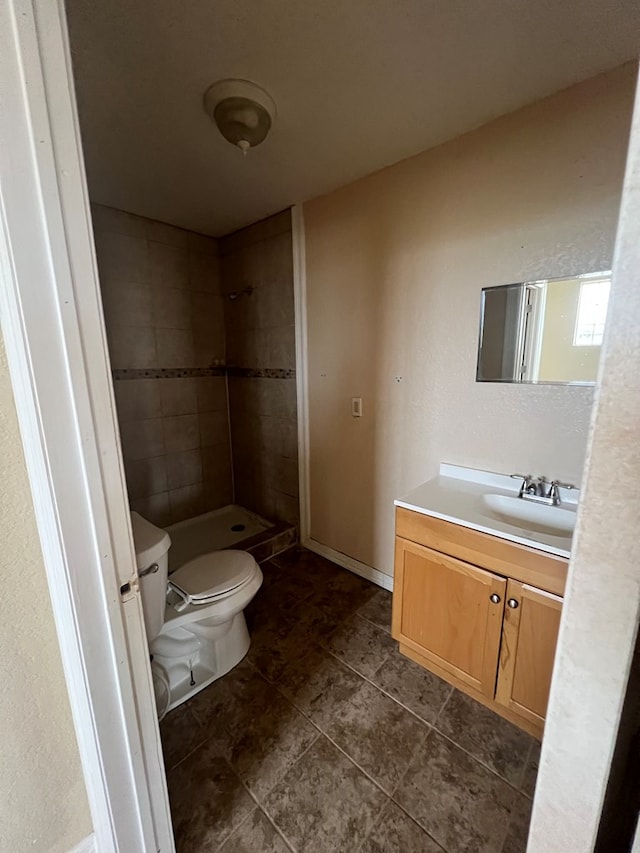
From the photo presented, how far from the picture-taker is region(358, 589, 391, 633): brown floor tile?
1.85 metres

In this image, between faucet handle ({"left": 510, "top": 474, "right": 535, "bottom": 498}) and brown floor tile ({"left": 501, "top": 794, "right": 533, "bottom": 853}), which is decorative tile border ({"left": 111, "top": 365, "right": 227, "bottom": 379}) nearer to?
faucet handle ({"left": 510, "top": 474, "right": 535, "bottom": 498})

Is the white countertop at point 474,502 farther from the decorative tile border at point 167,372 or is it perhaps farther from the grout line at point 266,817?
the decorative tile border at point 167,372

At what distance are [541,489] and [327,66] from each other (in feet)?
5.60

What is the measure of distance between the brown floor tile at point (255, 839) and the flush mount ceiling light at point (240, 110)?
2298 mm

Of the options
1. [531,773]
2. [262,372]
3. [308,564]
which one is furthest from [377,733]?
[262,372]

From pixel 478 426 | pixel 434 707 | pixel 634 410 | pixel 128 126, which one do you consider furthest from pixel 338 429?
pixel 634 410

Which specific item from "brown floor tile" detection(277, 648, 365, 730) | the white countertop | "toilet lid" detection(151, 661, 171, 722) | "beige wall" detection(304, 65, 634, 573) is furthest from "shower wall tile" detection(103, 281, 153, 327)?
"brown floor tile" detection(277, 648, 365, 730)

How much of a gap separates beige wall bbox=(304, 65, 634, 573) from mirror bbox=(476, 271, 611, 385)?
1.8 inches

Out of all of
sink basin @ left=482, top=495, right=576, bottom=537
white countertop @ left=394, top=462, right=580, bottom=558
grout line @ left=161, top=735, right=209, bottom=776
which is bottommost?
grout line @ left=161, top=735, right=209, bottom=776

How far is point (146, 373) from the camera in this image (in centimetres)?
247

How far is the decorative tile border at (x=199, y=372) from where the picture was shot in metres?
2.38

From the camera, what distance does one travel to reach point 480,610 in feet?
4.32

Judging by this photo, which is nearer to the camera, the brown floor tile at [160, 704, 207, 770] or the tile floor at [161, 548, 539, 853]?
the tile floor at [161, 548, 539, 853]

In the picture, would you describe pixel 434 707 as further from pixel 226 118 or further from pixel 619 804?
pixel 226 118
